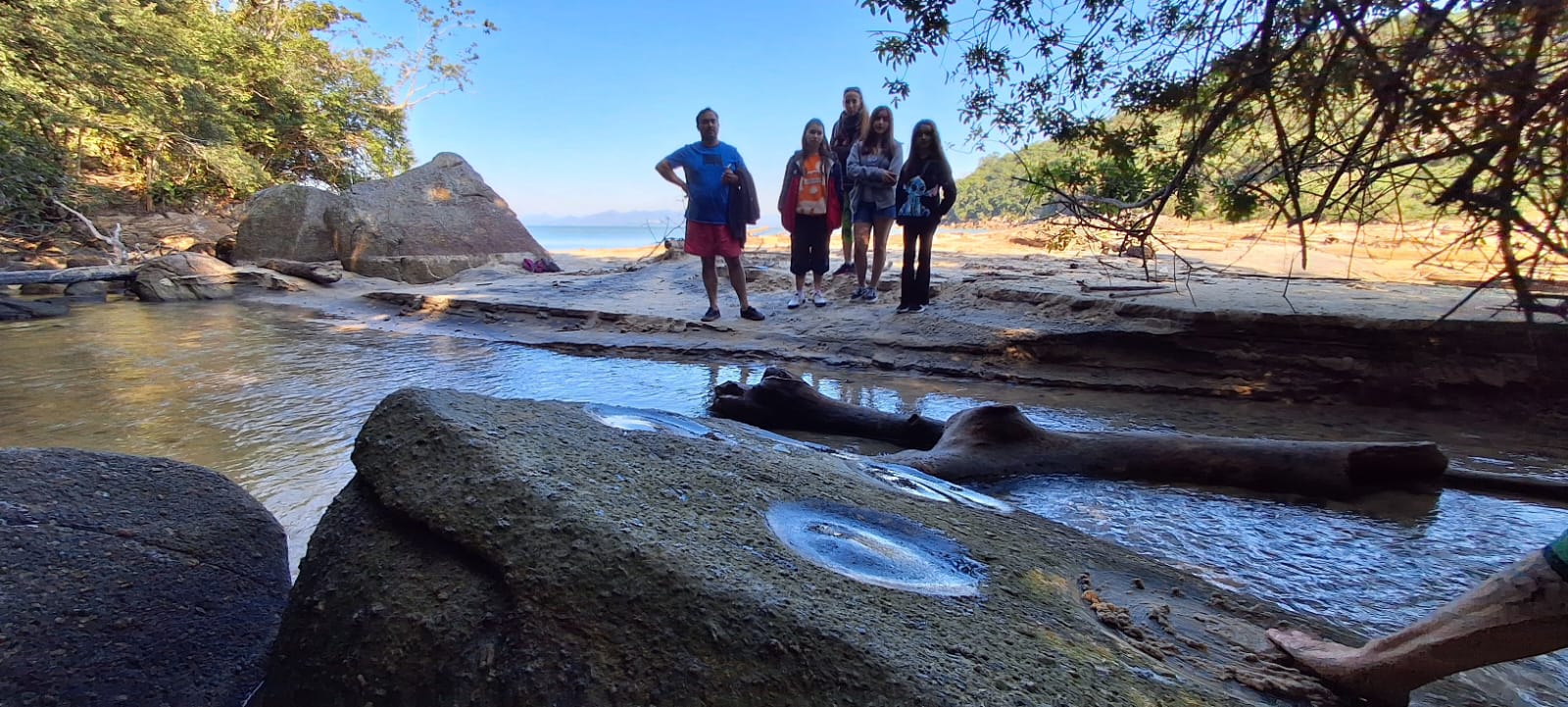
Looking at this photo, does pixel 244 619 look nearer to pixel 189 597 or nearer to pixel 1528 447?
pixel 189 597

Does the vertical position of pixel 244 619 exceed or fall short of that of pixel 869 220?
it falls short

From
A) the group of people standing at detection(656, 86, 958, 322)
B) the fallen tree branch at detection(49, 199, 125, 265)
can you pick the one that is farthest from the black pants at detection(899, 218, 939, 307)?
the fallen tree branch at detection(49, 199, 125, 265)

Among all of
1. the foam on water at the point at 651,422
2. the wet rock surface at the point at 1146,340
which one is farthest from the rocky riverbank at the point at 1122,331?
the foam on water at the point at 651,422

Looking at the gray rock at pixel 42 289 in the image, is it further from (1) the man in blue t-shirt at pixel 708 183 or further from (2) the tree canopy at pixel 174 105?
(1) the man in blue t-shirt at pixel 708 183

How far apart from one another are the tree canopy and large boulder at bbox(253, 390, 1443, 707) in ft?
36.3

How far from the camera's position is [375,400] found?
4.00 m

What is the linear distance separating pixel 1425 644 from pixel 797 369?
3837mm

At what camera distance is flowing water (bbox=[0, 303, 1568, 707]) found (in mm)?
2186

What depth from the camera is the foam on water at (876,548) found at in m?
1.61

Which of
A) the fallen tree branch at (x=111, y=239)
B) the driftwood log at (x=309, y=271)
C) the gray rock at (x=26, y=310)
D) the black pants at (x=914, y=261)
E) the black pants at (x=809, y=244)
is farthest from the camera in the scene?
the fallen tree branch at (x=111, y=239)

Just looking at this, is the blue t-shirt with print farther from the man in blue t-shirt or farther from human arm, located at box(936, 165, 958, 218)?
human arm, located at box(936, 165, 958, 218)

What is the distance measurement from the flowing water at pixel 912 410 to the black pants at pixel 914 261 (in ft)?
4.80

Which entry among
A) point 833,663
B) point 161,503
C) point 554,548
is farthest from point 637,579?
point 161,503

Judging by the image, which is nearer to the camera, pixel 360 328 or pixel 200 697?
pixel 200 697
